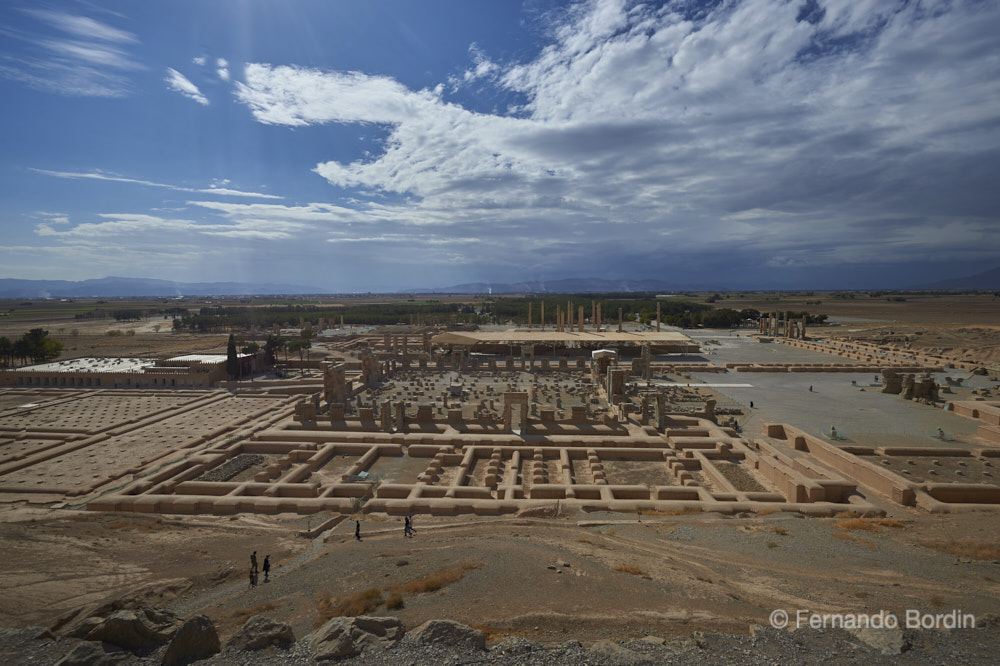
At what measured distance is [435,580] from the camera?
10.6 metres

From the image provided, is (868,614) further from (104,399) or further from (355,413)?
(104,399)

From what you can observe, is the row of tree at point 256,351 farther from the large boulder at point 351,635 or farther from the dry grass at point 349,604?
the large boulder at point 351,635

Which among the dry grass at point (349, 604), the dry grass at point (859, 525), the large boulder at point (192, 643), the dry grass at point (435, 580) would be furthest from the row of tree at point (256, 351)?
the dry grass at point (859, 525)

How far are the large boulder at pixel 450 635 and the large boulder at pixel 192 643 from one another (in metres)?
3.31

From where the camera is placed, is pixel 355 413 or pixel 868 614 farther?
pixel 355 413

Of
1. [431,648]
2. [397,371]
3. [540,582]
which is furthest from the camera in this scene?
[397,371]

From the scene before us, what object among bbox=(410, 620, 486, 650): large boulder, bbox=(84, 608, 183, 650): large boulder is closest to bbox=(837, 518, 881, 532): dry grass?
bbox=(410, 620, 486, 650): large boulder

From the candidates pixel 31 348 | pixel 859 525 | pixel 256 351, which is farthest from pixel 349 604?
pixel 31 348

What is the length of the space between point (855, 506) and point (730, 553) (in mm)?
6293

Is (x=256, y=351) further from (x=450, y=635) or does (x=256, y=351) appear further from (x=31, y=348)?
(x=450, y=635)

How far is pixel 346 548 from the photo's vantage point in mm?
13312

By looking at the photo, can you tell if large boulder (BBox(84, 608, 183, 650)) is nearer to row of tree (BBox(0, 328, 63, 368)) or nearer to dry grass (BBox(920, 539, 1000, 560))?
dry grass (BBox(920, 539, 1000, 560))

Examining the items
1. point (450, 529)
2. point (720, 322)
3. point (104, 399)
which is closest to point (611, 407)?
point (450, 529)

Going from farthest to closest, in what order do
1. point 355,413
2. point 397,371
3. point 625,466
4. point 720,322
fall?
point 720,322, point 397,371, point 355,413, point 625,466
